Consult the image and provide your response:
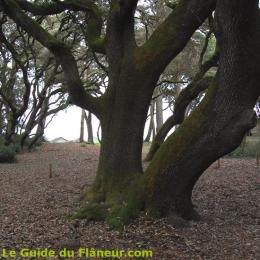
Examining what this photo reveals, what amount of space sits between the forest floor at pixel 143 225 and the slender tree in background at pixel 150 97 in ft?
1.22

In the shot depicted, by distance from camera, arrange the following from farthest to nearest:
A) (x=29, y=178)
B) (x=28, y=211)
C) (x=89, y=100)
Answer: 1. (x=29, y=178)
2. (x=89, y=100)
3. (x=28, y=211)

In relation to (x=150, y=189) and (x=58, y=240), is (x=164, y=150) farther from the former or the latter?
(x=58, y=240)

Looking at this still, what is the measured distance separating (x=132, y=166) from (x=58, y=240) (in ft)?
7.21

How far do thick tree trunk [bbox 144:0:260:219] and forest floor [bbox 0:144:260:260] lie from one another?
1.54 ft

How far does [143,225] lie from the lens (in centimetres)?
618

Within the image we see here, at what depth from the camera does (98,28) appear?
8820mm

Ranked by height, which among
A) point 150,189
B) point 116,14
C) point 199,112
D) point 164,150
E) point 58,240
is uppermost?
point 116,14

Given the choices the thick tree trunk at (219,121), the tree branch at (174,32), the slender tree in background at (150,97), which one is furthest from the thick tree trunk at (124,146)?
the thick tree trunk at (219,121)

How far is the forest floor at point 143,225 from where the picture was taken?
5.56m

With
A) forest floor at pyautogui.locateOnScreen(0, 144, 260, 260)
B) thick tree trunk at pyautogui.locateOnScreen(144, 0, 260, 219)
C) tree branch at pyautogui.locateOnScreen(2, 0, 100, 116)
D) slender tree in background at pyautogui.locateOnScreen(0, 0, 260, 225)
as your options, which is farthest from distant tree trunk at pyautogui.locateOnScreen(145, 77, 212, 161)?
thick tree trunk at pyautogui.locateOnScreen(144, 0, 260, 219)

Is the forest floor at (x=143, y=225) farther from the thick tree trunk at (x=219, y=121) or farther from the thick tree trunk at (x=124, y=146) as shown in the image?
the thick tree trunk at (x=124, y=146)

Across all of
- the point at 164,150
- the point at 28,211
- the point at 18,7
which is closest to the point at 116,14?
the point at 18,7

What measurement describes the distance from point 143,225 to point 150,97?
7.73 ft

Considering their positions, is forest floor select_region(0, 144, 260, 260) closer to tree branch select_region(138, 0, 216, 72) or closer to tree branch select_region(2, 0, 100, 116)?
tree branch select_region(2, 0, 100, 116)
